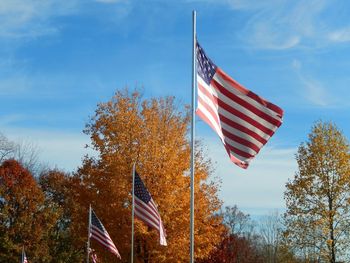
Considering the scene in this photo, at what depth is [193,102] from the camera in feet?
44.2

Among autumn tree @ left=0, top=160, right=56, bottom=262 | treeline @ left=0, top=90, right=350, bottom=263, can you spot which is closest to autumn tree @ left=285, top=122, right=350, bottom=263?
treeline @ left=0, top=90, right=350, bottom=263

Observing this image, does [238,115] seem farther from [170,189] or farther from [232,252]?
[232,252]

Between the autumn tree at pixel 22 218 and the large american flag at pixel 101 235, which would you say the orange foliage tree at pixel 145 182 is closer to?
the large american flag at pixel 101 235

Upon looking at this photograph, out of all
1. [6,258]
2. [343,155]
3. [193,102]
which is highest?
[343,155]

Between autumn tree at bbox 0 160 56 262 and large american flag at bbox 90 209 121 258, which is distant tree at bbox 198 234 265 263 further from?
large american flag at bbox 90 209 121 258

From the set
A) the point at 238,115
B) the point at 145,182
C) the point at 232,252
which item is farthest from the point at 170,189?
the point at 232,252

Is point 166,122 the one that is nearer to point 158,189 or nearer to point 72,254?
point 158,189

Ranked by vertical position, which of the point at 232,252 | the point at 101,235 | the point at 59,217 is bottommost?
the point at 101,235

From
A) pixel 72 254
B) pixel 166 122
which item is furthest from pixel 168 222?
pixel 72 254

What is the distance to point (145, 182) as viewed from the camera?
28.8 m

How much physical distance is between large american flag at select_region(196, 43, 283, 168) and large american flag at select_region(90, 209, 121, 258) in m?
12.9

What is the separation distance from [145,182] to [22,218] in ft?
62.0

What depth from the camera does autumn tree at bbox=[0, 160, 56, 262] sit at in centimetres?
4394

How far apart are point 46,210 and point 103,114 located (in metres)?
17.6
